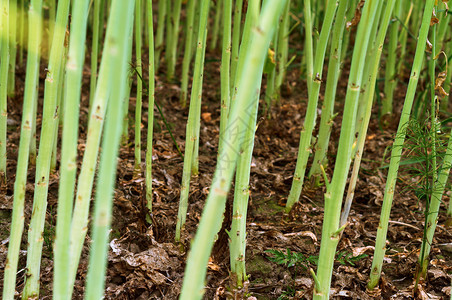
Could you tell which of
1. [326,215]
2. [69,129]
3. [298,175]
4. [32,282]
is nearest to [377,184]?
[298,175]

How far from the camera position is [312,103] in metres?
1.46

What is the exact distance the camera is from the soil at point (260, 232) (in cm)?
131

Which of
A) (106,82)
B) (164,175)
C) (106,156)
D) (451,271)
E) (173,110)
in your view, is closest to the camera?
(106,156)

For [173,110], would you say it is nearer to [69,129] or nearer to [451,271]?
[451,271]

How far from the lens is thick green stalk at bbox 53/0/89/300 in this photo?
2.38 ft

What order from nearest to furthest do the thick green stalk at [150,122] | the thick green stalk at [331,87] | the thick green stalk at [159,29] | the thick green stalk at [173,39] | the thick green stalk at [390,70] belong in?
the thick green stalk at [150,122] < the thick green stalk at [331,87] < the thick green stalk at [390,70] < the thick green stalk at [173,39] < the thick green stalk at [159,29]

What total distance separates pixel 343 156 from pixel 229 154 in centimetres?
33

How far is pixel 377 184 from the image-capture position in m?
1.91

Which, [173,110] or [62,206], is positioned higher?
[173,110]

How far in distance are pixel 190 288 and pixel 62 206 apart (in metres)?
0.28

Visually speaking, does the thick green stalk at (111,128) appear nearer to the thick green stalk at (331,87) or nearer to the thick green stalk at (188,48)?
the thick green stalk at (331,87)

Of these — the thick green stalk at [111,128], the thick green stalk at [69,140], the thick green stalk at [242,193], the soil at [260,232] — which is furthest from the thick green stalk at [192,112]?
the thick green stalk at [111,128]

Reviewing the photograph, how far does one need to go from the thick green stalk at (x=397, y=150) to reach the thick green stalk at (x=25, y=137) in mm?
821

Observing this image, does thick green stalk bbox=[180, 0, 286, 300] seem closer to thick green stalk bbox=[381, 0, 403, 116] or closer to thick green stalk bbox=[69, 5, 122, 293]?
thick green stalk bbox=[69, 5, 122, 293]
